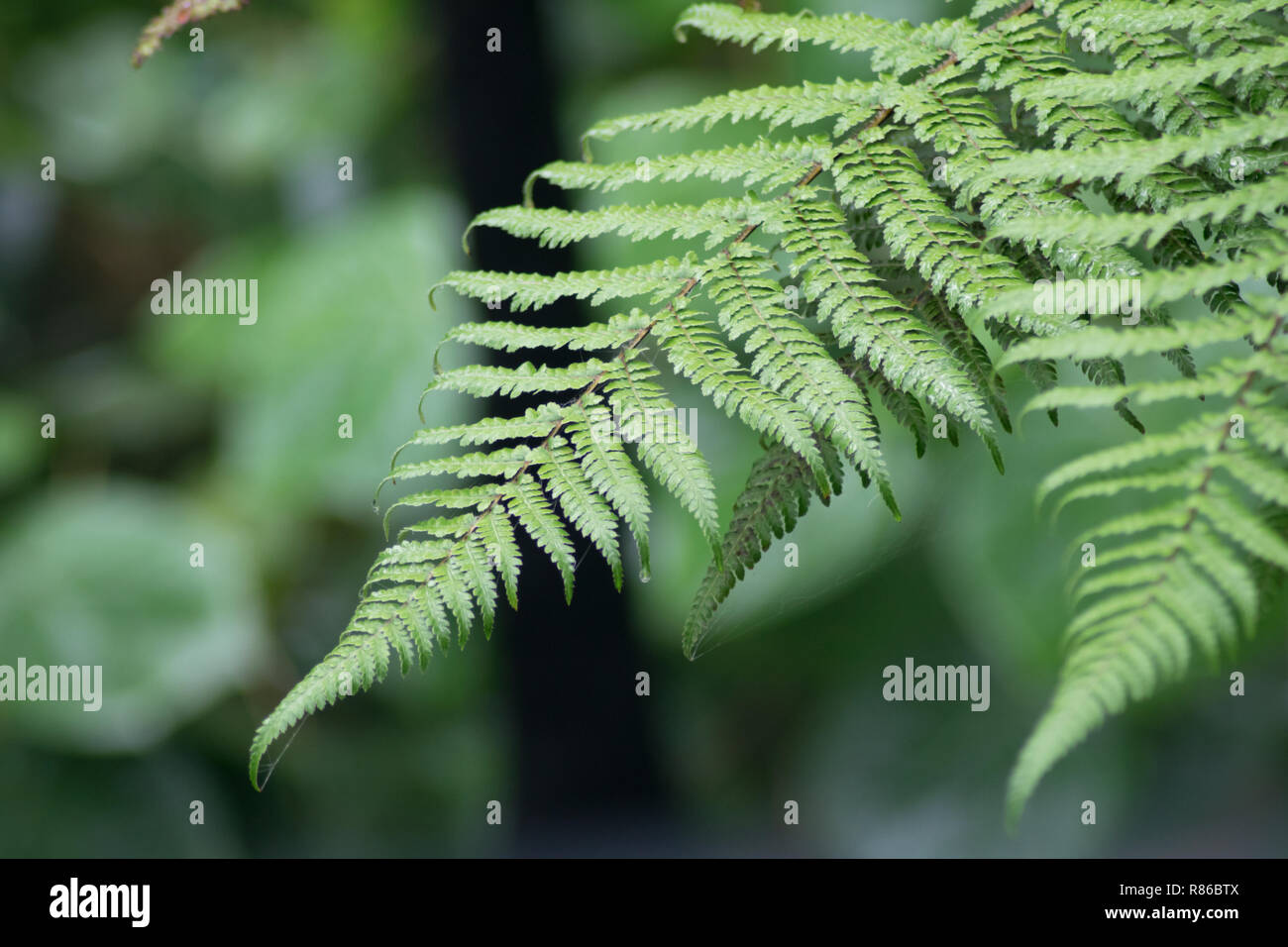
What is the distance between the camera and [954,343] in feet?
1.75

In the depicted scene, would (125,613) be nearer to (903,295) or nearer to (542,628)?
(542,628)

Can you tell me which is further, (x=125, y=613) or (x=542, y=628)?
(x=125, y=613)

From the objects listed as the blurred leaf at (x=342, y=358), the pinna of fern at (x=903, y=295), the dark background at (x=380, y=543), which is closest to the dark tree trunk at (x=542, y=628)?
the dark background at (x=380, y=543)

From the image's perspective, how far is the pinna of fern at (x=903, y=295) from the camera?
16.7 inches

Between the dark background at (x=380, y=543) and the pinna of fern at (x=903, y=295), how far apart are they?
55 centimetres

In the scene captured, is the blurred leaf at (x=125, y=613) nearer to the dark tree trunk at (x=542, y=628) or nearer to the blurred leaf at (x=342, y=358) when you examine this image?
the blurred leaf at (x=342, y=358)

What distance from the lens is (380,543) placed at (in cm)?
171

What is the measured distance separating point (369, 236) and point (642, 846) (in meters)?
0.97

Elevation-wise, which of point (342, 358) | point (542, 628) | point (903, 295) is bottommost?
point (542, 628)

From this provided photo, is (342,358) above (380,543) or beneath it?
above

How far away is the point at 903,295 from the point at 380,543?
131cm

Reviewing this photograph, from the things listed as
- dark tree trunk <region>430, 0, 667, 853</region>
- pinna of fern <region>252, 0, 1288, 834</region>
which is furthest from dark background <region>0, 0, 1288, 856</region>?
pinna of fern <region>252, 0, 1288, 834</region>

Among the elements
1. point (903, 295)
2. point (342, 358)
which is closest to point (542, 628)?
point (342, 358)

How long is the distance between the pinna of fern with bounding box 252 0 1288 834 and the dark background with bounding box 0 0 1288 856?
548mm
